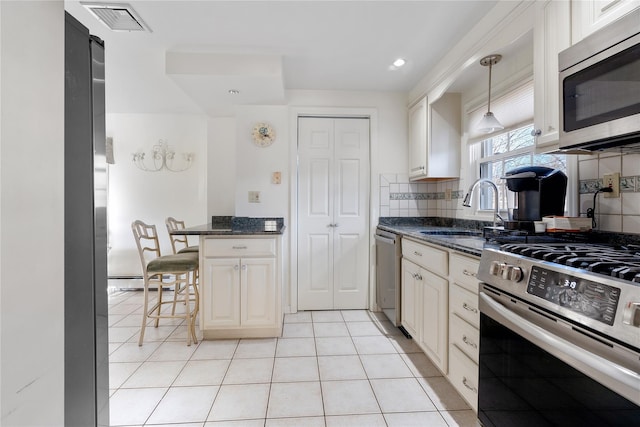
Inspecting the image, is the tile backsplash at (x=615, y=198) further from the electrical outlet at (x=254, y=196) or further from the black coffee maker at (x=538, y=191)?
the electrical outlet at (x=254, y=196)

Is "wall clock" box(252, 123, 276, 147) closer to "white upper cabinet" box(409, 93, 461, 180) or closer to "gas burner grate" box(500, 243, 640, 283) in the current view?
"white upper cabinet" box(409, 93, 461, 180)

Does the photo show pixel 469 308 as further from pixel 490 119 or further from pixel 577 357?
pixel 490 119

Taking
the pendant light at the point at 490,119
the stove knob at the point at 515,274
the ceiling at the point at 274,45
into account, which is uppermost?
the ceiling at the point at 274,45

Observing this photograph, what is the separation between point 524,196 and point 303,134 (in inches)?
84.5

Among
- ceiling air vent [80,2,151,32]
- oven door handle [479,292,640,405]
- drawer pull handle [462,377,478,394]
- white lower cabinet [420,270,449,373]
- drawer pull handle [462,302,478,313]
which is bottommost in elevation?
drawer pull handle [462,377,478,394]

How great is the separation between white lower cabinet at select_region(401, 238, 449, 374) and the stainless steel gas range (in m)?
0.46

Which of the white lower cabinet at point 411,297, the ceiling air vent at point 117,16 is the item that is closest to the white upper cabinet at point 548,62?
the white lower cabinet at point 411,297

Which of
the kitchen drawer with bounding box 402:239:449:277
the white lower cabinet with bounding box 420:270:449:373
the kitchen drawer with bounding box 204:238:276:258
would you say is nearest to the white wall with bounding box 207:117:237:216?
the kitchen drawer with bounding box 204:238:276:258

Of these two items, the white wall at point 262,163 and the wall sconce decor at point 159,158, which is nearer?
the white wall at point 262,163

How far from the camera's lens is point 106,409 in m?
0.91

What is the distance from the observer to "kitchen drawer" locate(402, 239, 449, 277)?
1812 millimetres

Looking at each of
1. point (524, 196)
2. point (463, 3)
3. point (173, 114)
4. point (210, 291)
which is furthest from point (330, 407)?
point (173, 114)

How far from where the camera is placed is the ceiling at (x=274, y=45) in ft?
6.32

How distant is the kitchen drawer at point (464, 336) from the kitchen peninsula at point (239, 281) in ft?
4.47
